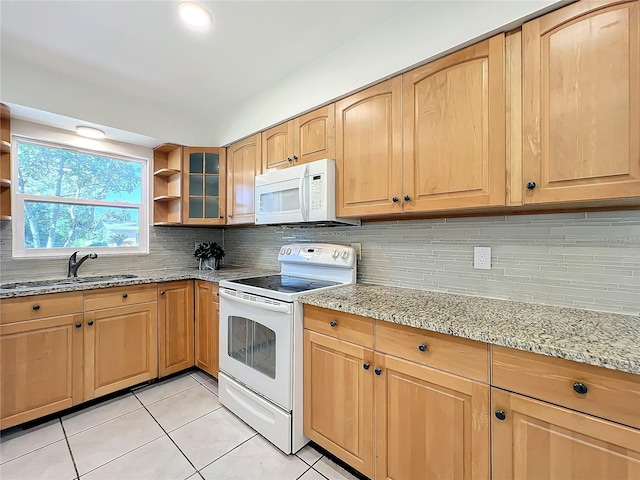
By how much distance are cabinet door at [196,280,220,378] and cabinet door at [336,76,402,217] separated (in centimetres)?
129

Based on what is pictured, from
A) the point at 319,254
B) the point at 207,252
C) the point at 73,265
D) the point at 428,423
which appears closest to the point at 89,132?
the point at 73,265

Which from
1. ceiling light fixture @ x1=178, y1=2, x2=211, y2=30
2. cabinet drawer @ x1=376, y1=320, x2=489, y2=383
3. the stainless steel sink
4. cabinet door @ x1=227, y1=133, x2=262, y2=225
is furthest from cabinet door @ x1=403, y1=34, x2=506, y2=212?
the stainless steel sink

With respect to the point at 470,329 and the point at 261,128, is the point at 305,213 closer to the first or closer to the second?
the point at 261,128

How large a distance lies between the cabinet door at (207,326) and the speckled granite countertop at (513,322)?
109cm

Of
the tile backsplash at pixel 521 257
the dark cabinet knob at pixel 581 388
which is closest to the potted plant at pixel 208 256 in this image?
the tile backsplash at pixel 521 257

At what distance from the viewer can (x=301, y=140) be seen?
80.1 inches

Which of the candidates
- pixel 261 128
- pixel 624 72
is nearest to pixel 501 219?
pixel 624 72

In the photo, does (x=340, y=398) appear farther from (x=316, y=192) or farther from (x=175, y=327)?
(x=175, y=327)

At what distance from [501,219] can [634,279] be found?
55 cm

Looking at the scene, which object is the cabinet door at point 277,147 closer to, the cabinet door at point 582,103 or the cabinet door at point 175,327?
the cabinet door at point 175,327

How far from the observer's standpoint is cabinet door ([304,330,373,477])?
4.42 ft

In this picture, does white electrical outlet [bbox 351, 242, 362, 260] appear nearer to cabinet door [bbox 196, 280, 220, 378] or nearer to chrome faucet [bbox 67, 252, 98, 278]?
cabinet door [bbox 196, 280, 220, 378]

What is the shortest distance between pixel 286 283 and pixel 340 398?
0.85m

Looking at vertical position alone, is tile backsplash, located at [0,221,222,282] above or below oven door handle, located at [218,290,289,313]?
above
